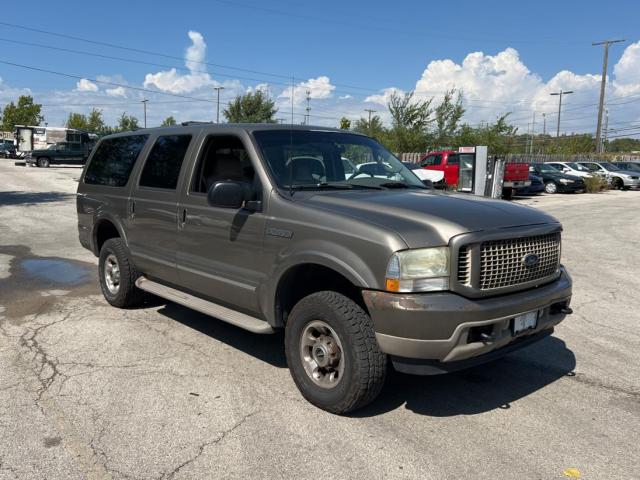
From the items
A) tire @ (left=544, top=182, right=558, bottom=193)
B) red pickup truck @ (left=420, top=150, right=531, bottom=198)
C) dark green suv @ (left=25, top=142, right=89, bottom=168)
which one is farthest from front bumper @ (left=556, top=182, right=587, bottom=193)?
dark green suv @ (left=25, top=142, right=89, bottom=168)

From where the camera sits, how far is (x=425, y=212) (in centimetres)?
361

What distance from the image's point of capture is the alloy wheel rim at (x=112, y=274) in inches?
242

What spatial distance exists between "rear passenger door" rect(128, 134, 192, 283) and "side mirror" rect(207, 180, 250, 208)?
3.42ft

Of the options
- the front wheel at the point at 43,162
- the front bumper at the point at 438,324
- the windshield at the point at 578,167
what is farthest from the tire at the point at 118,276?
the front wheel at the point at 43,162

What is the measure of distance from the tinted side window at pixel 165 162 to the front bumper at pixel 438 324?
99.6 inches

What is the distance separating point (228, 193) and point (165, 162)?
1.60m

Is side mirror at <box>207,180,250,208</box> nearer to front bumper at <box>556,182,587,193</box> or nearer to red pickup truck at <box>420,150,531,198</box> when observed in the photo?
red pickup truck at <box>420,150,531,198</box>

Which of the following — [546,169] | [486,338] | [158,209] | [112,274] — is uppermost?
[546,169]

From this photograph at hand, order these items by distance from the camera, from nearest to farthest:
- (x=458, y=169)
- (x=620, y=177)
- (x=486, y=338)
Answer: (x=486, y=338) < (x=458, y=169) < (x=620, y=177)

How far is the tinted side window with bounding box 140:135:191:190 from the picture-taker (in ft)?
16.8

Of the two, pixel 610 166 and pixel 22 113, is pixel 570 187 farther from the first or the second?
pixel 22 113

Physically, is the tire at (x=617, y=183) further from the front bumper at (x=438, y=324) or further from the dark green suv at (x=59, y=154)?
the front bumper at (x=438, y=324)

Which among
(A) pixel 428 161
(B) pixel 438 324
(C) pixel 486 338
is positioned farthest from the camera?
(A) pixel 428 161

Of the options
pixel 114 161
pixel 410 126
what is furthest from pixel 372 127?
pixel 114 161
